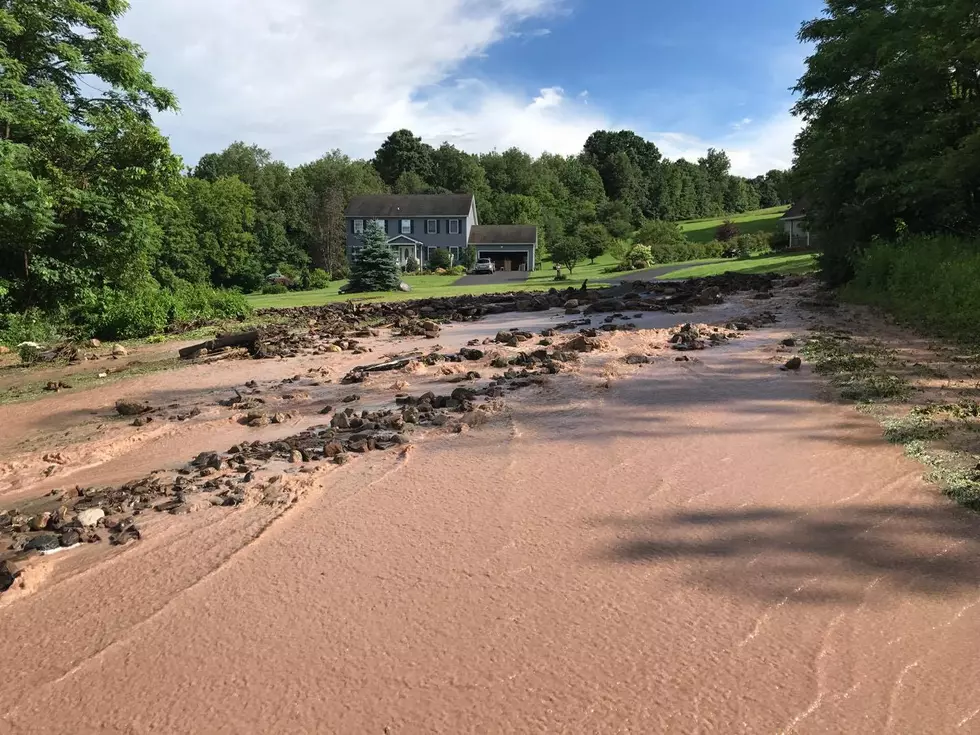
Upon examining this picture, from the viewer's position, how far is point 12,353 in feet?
54.2

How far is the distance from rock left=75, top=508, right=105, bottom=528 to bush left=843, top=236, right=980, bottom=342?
11.6 metres

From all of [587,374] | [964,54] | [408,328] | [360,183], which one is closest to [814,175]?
[964,54]

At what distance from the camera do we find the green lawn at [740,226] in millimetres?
81188

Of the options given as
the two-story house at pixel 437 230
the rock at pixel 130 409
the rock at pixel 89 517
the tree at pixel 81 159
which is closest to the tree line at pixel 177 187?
the tree at pixel 81 159

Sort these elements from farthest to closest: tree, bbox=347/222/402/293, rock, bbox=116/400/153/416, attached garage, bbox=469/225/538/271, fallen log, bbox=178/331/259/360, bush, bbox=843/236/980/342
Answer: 1. attached garage, bbox=469/225/538/271
2. tree, bbox=347/222/402/293
3. fallen log, bbox=178/331/259/360
4. bush, bbox=843/236/980/342
5. rock, bbox=116/400/153/416

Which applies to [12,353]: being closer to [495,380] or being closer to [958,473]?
[495,380]

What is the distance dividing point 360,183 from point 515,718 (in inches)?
3725

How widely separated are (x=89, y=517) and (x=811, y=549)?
4654 millimetres

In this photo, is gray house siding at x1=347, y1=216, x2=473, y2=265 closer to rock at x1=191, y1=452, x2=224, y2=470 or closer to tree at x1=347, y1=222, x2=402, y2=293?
tree at x1=347, y1=222, x2=402, y2=293

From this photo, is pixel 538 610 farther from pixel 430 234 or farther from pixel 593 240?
pixel 430 234

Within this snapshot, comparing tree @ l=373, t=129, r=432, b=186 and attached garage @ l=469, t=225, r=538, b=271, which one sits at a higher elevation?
tree @ l=373, t=129, r=432, b=186

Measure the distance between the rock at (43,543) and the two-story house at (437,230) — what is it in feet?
232

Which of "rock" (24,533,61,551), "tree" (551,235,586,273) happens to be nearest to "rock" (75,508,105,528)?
"rock" (24,533,61,551)

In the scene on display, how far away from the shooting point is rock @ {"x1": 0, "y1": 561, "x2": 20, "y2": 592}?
408 centimetres
